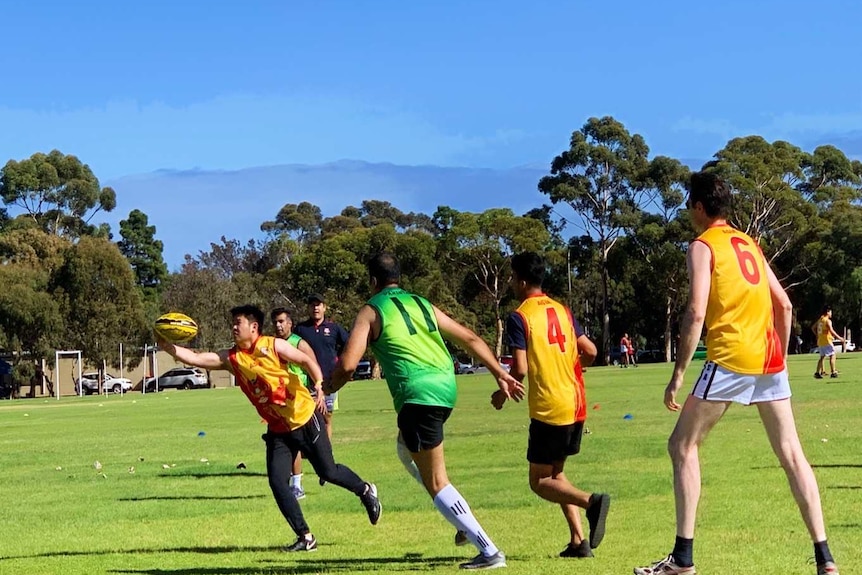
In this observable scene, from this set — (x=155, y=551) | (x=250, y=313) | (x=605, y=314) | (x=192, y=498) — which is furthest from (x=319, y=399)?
(x=605, y=314)

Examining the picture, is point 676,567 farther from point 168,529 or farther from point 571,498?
point 168,529

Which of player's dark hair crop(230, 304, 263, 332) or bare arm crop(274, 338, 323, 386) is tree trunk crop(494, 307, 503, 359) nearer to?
player's dark hair crop(230, 304, 263, 332)

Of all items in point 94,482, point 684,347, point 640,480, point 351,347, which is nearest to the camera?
point 684,347

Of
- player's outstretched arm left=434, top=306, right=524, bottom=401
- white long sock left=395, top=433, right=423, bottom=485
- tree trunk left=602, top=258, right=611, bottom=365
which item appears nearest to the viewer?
player's outstretched arm left=434, top=306, right=524, bottom=401

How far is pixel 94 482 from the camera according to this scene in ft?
48.8

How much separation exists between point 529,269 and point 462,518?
1790 mm

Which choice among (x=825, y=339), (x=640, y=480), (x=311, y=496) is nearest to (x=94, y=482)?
(x=311, y=496)

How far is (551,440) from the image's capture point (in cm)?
817

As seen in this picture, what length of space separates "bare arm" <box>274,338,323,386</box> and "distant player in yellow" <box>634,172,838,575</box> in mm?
3359

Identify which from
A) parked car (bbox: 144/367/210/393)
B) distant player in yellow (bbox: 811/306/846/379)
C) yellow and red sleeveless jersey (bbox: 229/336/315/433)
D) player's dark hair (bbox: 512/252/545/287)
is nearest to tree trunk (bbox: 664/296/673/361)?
parked car (bbox: 144/367/210/393)

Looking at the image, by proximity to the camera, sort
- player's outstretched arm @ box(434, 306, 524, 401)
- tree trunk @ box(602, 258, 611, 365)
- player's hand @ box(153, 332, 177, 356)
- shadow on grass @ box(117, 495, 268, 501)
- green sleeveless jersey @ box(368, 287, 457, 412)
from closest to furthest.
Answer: green sleeveless jersey @ box(368, 287, 457, 412) → player's outstretched arm @ box(434, 306, 524, 401) → player's hand @ box(153, 332, 177, 356) → shadow on grass @ box(117, 495, 268, 501) → tree trunk @ box(602, 258, 611, 365)

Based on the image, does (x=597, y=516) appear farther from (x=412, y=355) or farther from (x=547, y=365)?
(x=412, y=355)

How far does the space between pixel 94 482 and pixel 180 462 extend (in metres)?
2.44

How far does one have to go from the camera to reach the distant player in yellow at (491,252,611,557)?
8141 mm
